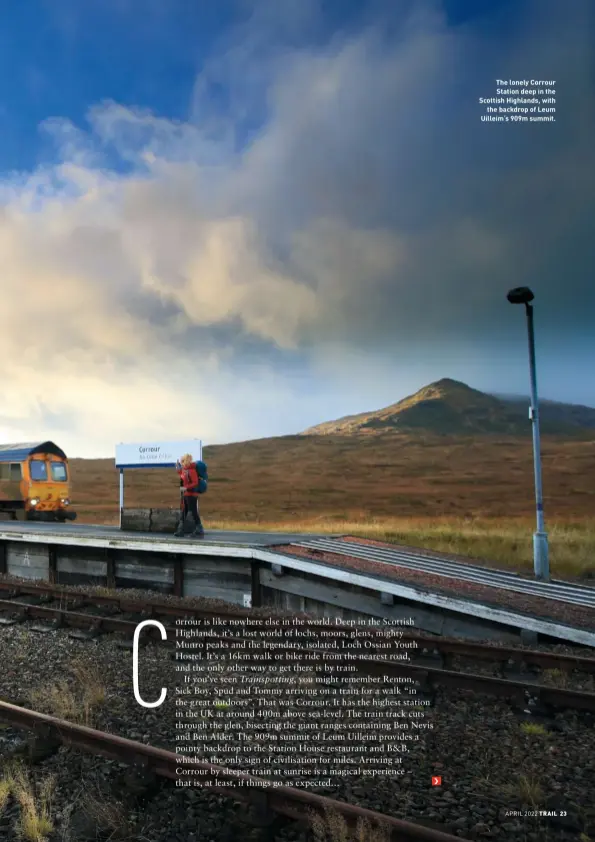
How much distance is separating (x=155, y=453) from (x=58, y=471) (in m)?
6.98

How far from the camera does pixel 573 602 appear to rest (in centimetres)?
836

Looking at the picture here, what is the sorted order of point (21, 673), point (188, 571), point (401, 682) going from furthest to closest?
point (188, 571)
point (21, 673)
point (401, 682)

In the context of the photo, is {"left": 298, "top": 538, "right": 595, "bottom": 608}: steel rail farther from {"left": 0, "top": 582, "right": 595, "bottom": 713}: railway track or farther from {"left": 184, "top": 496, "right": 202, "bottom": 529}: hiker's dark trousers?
{"left": 184, "top": 496, "right": 202, "bottom": 529}: hiker's dark trousers

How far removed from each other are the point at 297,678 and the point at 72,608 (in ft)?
18.6

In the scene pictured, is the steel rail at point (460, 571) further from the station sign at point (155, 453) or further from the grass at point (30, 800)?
the grass at point (30, 800)

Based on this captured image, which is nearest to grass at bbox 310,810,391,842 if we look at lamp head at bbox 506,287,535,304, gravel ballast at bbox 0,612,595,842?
gravel ballast at bbox 0,612,595,842

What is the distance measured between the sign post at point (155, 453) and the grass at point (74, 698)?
9624mm

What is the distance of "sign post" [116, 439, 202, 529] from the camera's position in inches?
649

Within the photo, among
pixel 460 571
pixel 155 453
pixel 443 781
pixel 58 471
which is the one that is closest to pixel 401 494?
pixel 58 471

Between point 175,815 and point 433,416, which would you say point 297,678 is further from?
point 433,416

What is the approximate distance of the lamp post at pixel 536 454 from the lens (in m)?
10.4

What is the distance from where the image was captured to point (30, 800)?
4066 millimetres

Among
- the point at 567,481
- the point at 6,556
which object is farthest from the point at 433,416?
the point at 6,556

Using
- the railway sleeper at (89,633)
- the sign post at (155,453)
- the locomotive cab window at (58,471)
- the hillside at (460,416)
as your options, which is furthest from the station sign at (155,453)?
the hillside at (460,416)
